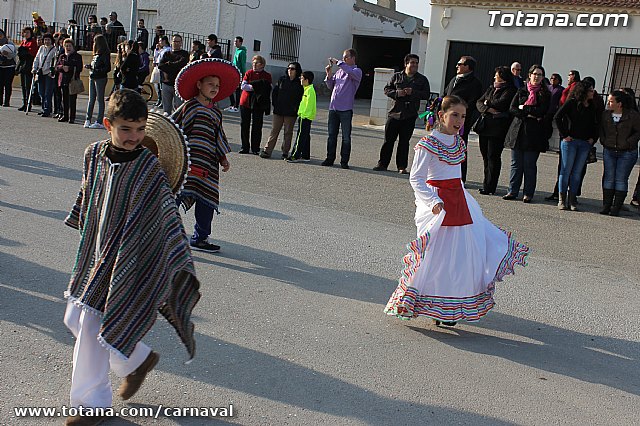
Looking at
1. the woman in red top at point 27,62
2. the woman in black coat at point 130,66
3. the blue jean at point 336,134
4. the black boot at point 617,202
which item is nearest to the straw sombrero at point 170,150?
the black boot at point 617,202

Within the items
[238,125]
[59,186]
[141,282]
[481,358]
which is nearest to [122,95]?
[141,282]

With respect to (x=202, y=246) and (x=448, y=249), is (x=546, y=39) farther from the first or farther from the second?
(x=448, y=249)

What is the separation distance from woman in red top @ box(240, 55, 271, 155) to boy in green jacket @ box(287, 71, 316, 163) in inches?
27.7

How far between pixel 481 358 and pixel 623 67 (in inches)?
740

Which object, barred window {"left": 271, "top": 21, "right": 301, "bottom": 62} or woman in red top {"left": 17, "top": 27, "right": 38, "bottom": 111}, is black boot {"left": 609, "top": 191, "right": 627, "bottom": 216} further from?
barred window {"left": 271, "top": 21, "right": 301, "bottom": 62}

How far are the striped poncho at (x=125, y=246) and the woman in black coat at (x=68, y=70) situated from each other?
42.1ft

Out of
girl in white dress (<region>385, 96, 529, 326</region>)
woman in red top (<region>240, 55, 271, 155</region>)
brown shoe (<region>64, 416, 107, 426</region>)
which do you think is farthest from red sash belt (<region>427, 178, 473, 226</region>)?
woman in red top (<region>240, 55, 271, 155</region>)

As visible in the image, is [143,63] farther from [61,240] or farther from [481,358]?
[481,358]

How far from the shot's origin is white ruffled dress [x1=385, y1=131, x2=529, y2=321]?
221 inches

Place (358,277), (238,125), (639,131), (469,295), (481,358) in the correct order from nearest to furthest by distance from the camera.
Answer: (481,358)
(469,295)
(358,277)
(639,131)
(238,125)

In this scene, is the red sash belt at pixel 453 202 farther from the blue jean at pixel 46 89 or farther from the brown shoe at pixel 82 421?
the blue jean at pixel 46 89

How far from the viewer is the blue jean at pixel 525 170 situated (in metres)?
11.2

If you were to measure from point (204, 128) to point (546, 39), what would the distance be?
17.9m

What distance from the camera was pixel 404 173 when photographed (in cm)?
1291
